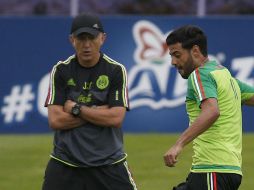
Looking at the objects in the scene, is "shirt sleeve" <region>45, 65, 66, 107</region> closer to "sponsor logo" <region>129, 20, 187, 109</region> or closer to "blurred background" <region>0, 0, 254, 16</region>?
"sponsor logo" <region>129, 20, 187, 109</region>

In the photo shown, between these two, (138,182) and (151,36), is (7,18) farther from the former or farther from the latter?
(138,182)

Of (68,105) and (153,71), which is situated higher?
(153,71)

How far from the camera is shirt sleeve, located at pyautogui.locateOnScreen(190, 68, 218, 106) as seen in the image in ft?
19.1

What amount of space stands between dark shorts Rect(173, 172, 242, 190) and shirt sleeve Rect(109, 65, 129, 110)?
36.5 inches

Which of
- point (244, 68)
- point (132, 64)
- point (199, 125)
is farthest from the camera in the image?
point (244, 68)

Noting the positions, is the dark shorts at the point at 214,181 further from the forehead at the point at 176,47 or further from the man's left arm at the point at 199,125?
the forehead at the point at 176,47

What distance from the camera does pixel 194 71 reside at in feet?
19.6

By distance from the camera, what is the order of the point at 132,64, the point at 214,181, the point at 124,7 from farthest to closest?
the point at 124,7 < the point at 132,64 < the point at 214,181

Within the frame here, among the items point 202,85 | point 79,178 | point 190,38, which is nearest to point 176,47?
point 190,38

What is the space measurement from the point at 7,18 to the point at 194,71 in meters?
9.77

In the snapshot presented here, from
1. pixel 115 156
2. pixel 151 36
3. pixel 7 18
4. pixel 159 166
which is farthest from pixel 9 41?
pixel 115 156

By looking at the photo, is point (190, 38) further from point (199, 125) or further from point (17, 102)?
point (17, 102)

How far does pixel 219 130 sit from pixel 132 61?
9582 millimetres

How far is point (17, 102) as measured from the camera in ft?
49.9
